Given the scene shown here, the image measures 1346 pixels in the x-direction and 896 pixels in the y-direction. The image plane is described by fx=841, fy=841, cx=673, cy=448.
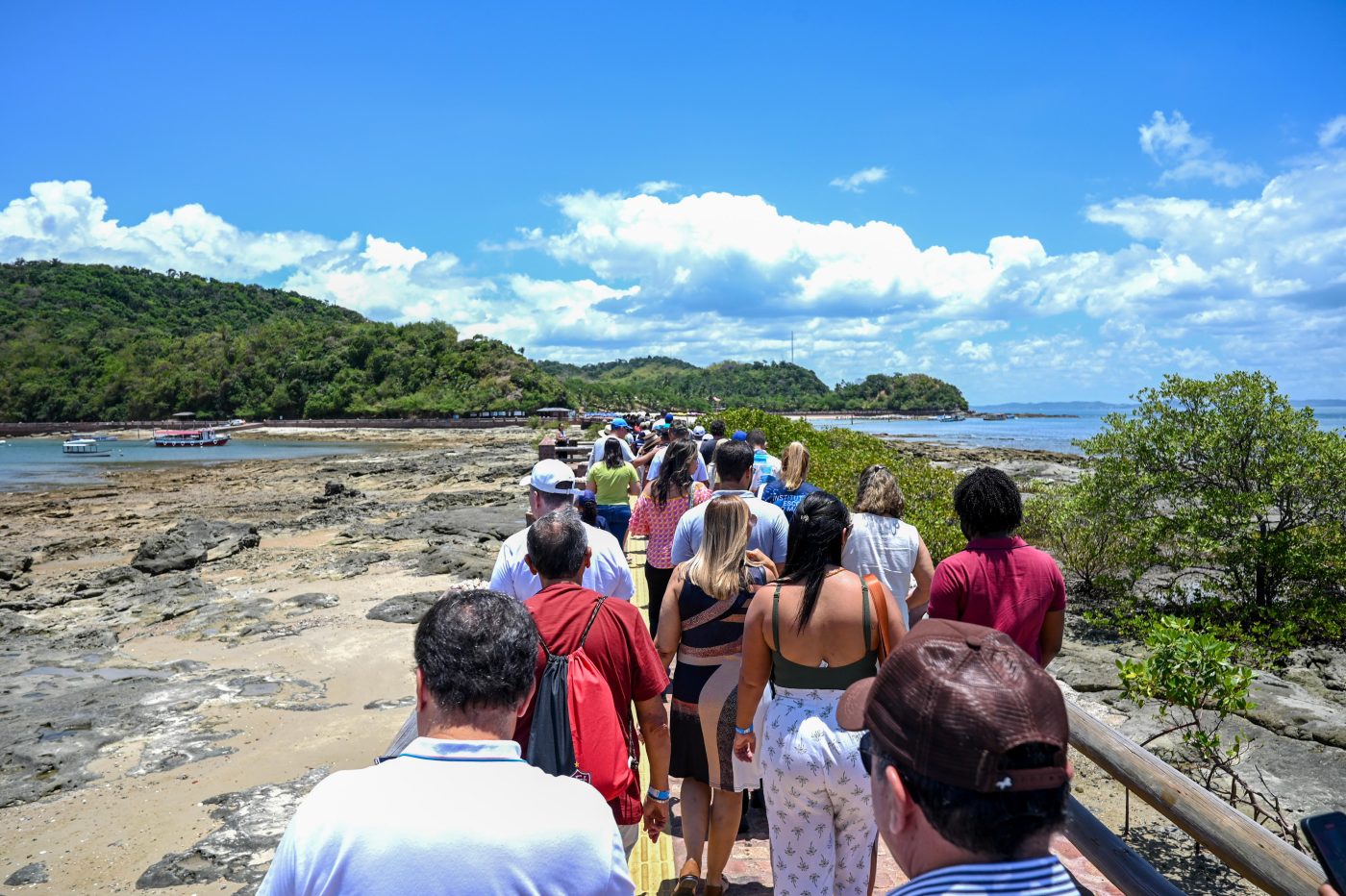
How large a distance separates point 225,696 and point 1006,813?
7845mm

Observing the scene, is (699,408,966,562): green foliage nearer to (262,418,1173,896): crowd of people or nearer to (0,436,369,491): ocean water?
(262,418,1173,896): crowd of people

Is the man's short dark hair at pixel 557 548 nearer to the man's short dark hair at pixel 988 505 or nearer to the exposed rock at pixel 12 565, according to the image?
the man's short dark hair at pixel 988 505

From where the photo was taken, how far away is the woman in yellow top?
646 cm

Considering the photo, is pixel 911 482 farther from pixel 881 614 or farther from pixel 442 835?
pixel 442 835

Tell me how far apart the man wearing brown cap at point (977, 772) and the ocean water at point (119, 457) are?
4013 cm

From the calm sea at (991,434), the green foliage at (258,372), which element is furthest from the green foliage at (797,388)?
the green foliage at (258,372)

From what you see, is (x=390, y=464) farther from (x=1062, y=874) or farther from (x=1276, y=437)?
(x=1062, y=874)

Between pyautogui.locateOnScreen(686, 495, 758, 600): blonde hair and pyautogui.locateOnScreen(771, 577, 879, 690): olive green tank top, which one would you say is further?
pyautogui.locateOnScreen(686, 495, 758, 600): blonde hair

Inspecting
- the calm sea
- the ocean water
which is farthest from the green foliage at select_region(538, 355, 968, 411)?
the ocean water

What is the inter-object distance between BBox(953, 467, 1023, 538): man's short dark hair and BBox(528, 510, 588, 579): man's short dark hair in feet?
4.91

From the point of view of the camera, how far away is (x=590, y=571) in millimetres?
3363

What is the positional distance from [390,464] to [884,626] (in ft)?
126

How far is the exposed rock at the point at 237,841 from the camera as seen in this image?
439cm

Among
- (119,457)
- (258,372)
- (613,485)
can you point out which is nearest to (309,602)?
(613,485)
